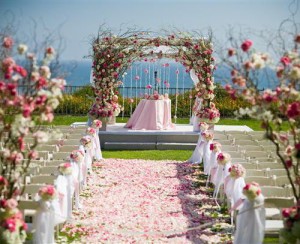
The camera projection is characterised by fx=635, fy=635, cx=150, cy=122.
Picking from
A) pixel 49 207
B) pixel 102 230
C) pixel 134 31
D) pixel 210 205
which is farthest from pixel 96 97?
pixel 49 207

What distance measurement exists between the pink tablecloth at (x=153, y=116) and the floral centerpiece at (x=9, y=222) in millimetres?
11424

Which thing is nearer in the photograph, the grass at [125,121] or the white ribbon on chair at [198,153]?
the white ribbon on chair at [198,153]

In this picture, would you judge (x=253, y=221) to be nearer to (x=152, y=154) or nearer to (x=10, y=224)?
(x=10, y=224)

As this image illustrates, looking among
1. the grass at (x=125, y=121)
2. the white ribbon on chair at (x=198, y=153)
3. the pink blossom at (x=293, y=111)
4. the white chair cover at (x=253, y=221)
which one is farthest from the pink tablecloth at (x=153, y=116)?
the pink blossom at (x=293, y=111)

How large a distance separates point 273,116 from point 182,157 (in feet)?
31.0

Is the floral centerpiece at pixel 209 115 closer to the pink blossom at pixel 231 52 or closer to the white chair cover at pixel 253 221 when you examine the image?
the white chair cover at pixel 253 221

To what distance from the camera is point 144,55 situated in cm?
1856

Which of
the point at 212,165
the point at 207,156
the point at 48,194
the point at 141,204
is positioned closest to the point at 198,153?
the point at 207,156

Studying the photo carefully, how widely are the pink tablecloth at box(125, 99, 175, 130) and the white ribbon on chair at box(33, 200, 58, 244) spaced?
10.4m

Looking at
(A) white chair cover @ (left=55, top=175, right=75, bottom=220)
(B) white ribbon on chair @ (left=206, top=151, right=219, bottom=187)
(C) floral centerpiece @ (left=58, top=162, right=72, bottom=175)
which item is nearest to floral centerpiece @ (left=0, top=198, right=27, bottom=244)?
(A) white chair cover @ (left=55, top=175, right=75, bottom=220)

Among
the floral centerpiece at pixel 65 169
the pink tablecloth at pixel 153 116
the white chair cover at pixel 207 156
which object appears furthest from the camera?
the pink tablecloth at pixel 153 116

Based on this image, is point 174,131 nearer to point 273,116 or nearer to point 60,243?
point 60,243

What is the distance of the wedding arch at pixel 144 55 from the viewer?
1756 centimetres

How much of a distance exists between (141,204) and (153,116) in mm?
7317
